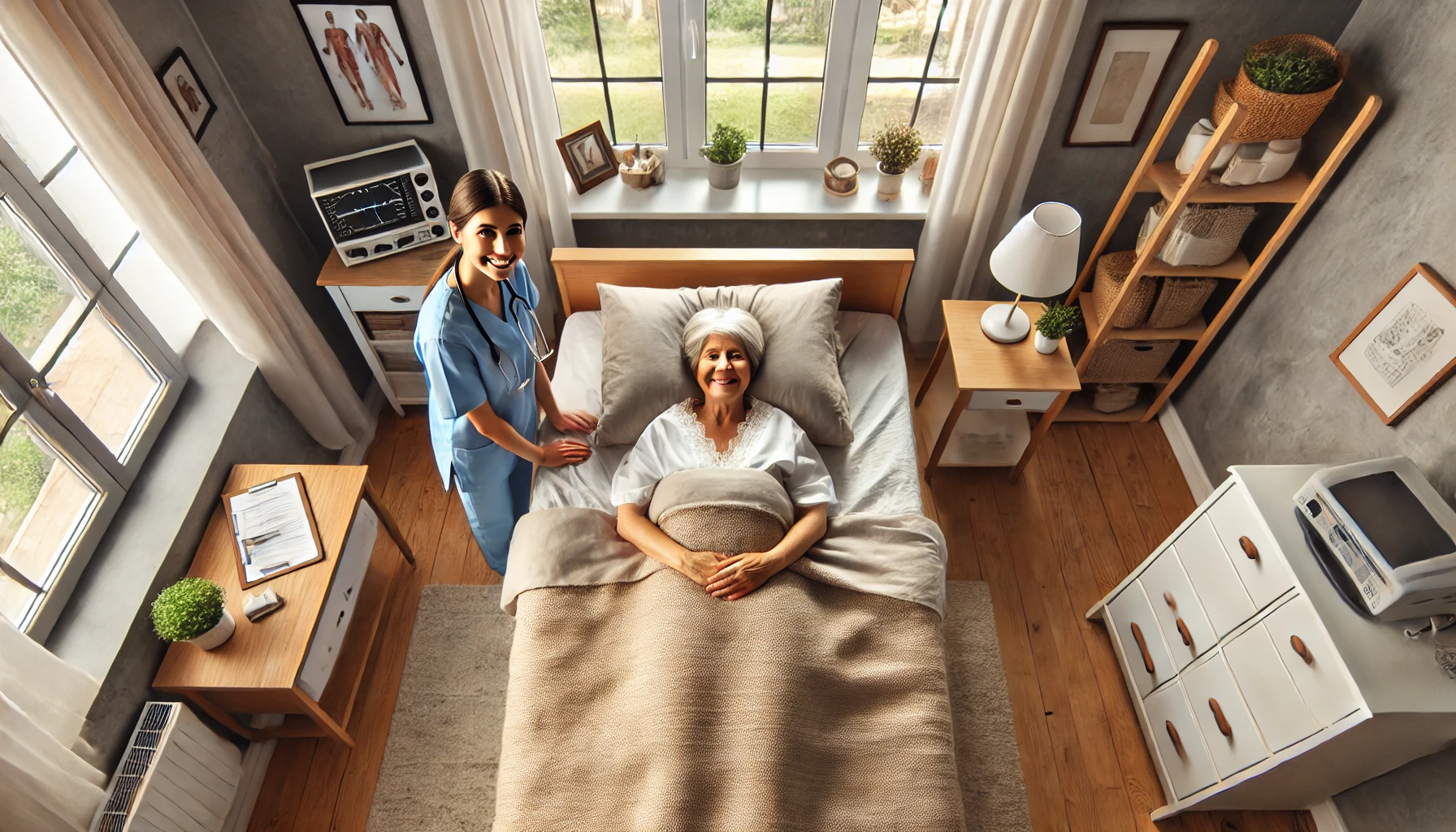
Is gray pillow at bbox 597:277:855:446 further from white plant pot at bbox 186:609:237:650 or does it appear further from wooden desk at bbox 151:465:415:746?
white plant pot at bbox 186:609:237:650

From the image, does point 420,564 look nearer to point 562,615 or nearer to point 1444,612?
point 562,615

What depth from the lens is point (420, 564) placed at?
8.63ft

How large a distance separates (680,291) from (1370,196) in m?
2.00

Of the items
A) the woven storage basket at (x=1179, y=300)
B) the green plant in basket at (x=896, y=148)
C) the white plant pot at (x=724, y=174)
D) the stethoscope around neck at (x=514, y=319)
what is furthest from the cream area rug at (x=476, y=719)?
the white plant pot at (x=724, y=174)

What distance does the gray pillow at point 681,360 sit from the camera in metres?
2.24

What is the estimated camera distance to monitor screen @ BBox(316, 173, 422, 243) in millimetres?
2396

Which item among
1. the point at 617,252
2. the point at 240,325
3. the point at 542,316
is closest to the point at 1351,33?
the point at 617,252

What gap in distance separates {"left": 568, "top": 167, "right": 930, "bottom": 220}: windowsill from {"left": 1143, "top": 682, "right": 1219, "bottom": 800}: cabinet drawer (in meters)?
1.78

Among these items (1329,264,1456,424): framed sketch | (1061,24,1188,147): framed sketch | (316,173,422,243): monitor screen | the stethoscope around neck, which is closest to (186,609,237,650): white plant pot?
the stethoscope around neck

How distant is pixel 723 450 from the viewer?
→ 213cm

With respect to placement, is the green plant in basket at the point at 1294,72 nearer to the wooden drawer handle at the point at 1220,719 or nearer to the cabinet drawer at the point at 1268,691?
the cabinet drawer at the point at 1268,691

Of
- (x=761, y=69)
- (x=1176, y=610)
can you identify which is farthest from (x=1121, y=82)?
(x=1176, y=610)

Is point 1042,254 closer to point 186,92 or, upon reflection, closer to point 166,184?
point 166,184

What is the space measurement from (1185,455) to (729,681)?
2.13 meters
